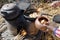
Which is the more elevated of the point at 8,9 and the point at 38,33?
the point at 8,9

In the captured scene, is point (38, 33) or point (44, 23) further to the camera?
point (38, 33)

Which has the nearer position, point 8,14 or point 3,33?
point 8,14

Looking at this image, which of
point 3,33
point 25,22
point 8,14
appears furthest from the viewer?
point 3,33

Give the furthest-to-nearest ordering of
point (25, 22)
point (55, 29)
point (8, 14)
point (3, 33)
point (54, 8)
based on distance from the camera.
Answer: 1. point (54, 8)
2. point (3, 33)
3. point (25, 22)
4. point (8, 14)
5. point (55, 29)

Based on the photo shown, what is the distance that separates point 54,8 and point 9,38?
607 mm

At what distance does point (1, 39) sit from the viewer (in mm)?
1234

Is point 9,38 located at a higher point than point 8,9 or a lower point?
lower

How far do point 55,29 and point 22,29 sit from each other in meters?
0.35

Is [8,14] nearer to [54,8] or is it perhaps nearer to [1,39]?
[1,39]

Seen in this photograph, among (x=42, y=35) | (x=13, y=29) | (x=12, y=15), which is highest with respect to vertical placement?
(x=12, y=15)

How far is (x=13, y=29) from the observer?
1159mm

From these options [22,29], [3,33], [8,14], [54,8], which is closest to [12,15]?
[8,14]

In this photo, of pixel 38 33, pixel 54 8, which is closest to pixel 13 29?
pixel 38 33

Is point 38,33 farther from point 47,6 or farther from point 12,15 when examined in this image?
point 47,6
